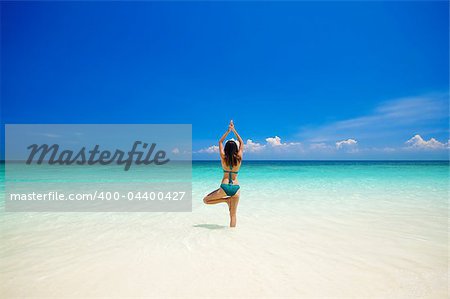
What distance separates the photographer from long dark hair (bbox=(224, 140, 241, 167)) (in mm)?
5445

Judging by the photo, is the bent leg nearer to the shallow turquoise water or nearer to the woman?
the woman

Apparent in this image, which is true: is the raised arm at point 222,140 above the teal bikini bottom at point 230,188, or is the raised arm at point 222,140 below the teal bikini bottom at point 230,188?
above

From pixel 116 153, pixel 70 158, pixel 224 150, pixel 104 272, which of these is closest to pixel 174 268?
pixel 104 272

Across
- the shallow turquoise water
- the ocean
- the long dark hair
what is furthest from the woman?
the shallow turquoise water

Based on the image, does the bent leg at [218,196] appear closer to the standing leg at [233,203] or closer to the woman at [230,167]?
the woman at [230,167]

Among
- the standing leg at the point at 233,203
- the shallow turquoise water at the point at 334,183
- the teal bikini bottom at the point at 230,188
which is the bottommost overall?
the shallow turquoise water at the point at 334,183

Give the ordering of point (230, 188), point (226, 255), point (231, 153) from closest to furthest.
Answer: point (226, 255), point (231, 153), point (230, 188)

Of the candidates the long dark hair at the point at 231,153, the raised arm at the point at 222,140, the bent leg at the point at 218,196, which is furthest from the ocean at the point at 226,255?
the raised arm at the point at 222,140

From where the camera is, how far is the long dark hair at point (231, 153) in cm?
545

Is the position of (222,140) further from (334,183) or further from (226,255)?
(334,183)

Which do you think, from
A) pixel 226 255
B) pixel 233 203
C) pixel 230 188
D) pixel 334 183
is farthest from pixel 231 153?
pixel 334 183

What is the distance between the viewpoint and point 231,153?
17.9 feet

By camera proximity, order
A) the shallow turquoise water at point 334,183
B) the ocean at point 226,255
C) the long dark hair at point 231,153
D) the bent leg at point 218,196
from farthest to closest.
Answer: the shallow turquoise water at point 334,183 < the bent leg at point 218,196 < the long dark hair at point 231,153 < the ocean at point 226,255

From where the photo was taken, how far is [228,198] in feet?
18.7
